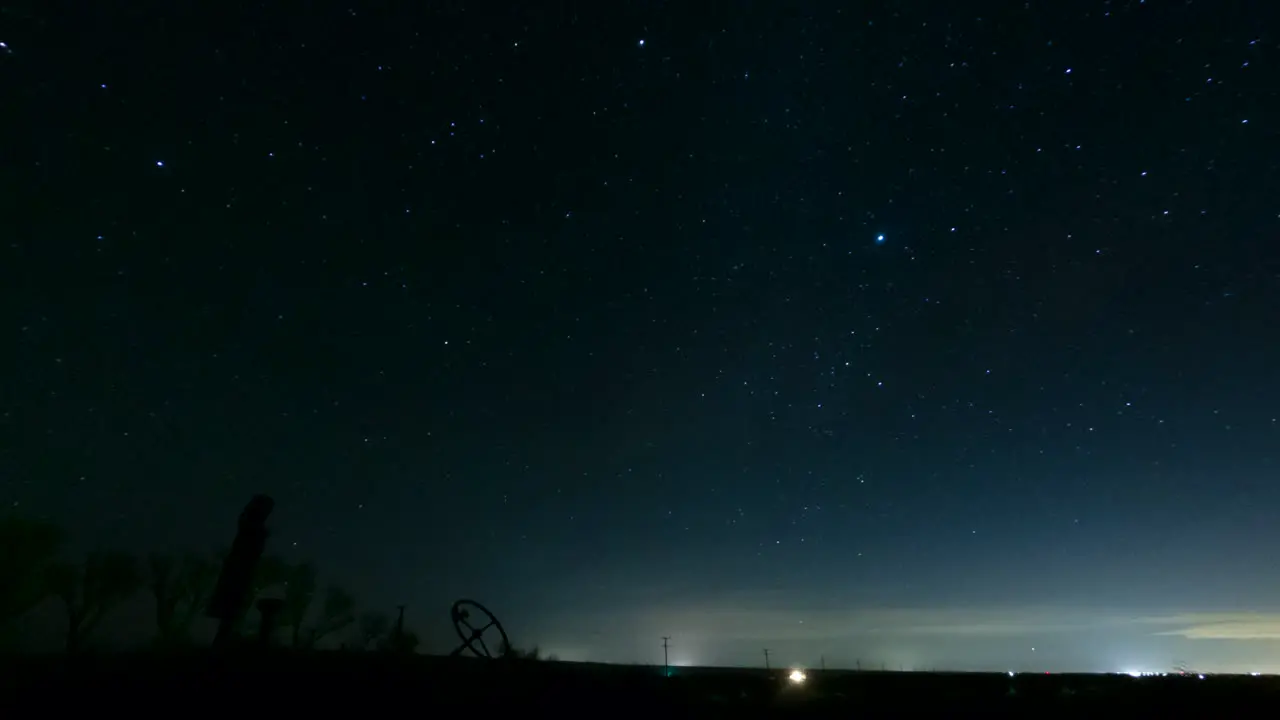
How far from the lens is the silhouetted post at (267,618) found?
34.4 ft

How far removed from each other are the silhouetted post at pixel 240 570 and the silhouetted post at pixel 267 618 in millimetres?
527

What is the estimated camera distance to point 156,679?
793 centimetres

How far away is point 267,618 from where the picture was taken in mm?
10930

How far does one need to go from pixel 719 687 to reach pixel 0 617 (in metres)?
57.9

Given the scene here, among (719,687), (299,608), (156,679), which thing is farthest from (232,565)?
(299,608)

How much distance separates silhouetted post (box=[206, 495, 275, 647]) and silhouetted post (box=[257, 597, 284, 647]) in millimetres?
527

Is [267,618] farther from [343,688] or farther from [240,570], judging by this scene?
[343,688]

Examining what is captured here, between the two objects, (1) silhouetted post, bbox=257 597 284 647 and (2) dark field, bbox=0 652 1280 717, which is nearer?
(2) dark field, bbox=0 652 1280 717

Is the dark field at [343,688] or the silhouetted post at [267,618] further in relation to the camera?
the silhouetted post at [267,618]

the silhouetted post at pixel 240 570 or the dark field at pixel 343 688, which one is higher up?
the silhouetted post at pixel 240 570

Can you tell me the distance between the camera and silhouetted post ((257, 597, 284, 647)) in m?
10.5

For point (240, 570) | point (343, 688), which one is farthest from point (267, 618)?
point (343, 688)

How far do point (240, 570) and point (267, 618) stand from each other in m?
2.00

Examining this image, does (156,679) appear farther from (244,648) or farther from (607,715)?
(607,715)
